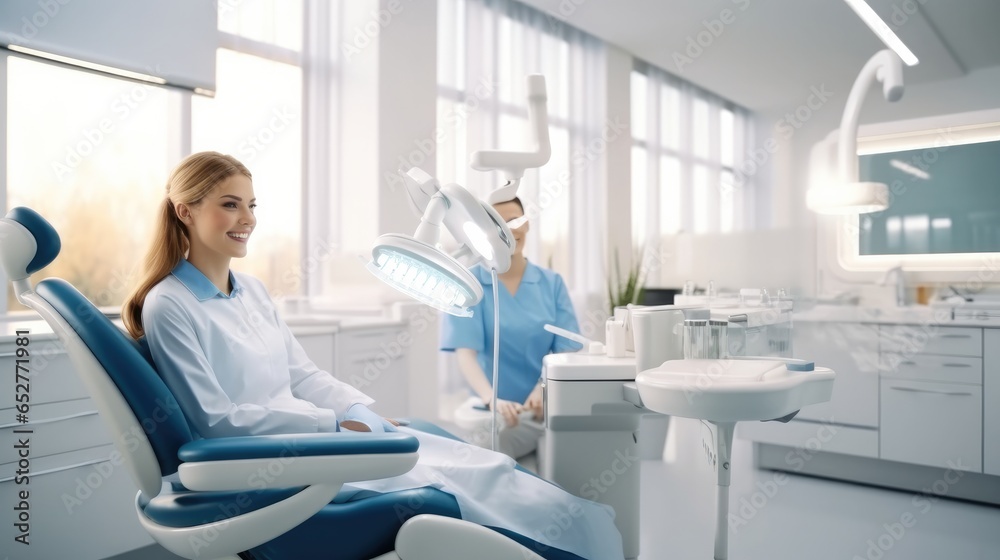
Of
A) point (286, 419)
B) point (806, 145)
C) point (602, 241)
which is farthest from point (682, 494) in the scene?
point (806, 145)

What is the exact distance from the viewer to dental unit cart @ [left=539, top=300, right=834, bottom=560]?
51.6 inches

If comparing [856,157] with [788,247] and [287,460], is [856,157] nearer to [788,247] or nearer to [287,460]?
[788,247]

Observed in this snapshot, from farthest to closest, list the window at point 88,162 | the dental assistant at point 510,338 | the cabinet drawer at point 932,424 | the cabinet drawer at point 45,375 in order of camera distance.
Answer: the cabinet drawer at point 932,424
the window at point 88,162
the dental assistant at point 510,338
the cabinet drawer at point 45,375

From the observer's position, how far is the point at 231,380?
139 centimetres

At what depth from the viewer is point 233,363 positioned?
1.39m

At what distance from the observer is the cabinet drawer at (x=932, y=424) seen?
272 centimetres

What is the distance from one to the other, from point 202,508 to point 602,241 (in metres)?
4.37

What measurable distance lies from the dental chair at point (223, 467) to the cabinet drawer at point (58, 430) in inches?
31.9

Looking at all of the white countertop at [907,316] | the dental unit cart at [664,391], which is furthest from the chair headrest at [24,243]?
the white countertop at [907,316]

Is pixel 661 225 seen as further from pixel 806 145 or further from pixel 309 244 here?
pixel 309 244

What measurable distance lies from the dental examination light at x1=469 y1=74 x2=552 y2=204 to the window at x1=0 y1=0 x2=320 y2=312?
4.51ft

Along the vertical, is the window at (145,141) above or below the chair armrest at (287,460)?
above

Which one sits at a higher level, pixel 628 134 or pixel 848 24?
pixel 848 24

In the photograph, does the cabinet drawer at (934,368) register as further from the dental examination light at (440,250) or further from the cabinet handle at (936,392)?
the dental examination light at (440,250)
